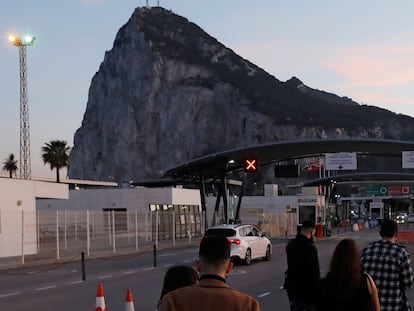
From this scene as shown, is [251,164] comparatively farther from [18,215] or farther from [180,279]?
[180,279]

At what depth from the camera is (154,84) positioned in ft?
535

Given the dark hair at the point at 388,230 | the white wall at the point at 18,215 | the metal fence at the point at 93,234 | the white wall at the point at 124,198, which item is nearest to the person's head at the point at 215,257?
the dark hair at the point at 388,230

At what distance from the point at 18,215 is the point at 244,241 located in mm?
11913

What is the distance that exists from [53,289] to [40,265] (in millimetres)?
10708

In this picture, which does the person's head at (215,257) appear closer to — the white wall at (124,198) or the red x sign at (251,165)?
the red x sign at (251,165)

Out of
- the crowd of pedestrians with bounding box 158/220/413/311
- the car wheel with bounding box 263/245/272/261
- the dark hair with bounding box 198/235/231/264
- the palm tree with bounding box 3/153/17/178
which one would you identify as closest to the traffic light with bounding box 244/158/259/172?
the car wheel with bounding box 263/245/272/261

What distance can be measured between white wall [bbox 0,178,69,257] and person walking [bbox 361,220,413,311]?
23619 millimetres

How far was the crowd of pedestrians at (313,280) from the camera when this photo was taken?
12.8 ft

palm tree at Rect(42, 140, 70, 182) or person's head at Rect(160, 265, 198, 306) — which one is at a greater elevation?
palm tree at Rect(42, 140, 70, 182)

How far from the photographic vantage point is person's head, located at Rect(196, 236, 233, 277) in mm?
4082

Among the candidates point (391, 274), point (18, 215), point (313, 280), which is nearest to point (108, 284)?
point (313, 280)

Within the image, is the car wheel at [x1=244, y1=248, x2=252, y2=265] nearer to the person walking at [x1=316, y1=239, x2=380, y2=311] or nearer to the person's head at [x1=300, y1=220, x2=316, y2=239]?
the person's head at [x1=300, y1=220, x2=316, y2=239]

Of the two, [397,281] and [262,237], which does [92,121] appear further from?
[397,281]

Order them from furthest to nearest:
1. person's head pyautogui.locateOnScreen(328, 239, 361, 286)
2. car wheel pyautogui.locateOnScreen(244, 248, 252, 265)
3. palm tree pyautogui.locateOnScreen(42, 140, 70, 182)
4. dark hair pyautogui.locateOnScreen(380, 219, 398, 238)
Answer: palm tree pyautogui.locateOnScreen(42, 140, 70, 182) < car wheel pyautogui.locateOnScreen(244, 248, 252, 265) < dark hair pyautogui.locateOnScreen(380, 219, 398, 238) < person's head pyautogui.locateOnScreen(328, 239, 361, 286)
